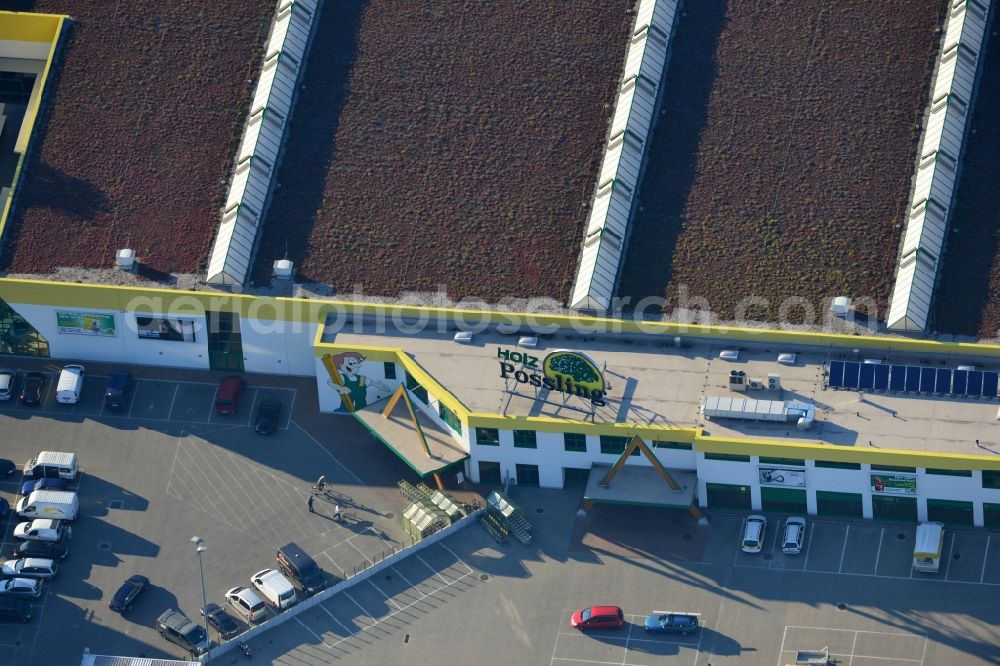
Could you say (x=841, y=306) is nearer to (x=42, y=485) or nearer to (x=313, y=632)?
(x=313, y=632)

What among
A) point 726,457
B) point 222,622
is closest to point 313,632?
point 222,622

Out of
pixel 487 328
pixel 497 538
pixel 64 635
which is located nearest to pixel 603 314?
pixel 487 328

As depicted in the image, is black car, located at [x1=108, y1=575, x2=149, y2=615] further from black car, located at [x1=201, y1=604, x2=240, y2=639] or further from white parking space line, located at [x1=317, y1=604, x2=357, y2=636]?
white parking space line, located at [x1=317, y1=604, x2=357, y2=636]

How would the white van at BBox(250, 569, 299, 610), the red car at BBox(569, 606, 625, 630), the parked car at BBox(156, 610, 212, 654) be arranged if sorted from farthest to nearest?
the white van at BBox(250, 569, 299, 610) < the red car at BBox(569, 606, 625, 630) < the parked car at BBox(156, 610, 212, 654)

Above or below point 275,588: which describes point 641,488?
above

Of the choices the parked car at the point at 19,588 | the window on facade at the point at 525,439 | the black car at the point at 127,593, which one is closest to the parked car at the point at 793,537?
the window on facade at the point at 525,439

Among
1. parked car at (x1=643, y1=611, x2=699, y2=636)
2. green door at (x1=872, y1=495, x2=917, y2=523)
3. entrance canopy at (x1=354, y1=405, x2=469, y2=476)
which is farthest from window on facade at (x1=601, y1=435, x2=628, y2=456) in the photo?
green door at (x1=872, y1=495, x2=917, y2=523)

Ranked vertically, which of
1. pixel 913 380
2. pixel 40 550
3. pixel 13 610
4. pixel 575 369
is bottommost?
pixel 13 610
